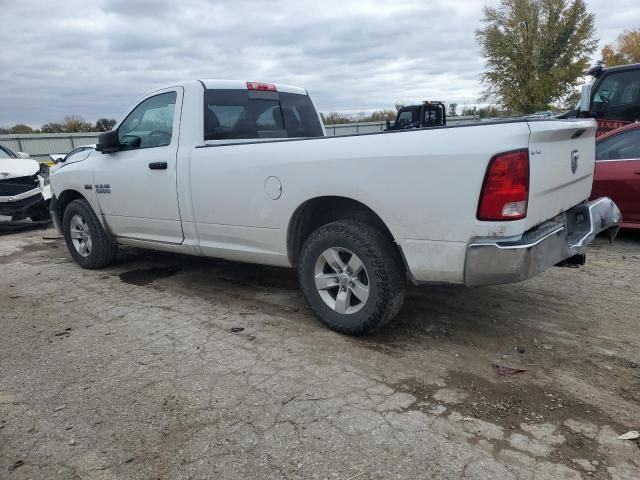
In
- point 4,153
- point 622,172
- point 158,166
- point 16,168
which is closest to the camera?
point 158,166

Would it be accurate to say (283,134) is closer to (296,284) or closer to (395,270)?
(296,284)

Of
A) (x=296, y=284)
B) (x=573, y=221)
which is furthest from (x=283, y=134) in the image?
(x=573, y=221)

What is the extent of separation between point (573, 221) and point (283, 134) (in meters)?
2.76

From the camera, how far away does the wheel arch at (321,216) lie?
139 inches

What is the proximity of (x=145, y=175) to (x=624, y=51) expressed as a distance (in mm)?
47327

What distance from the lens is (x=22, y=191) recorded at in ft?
30.5

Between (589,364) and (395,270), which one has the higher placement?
(395,270)

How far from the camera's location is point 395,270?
337 cm

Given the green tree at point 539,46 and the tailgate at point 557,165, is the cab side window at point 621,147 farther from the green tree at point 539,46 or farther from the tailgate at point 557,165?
the green tree at point 539,46

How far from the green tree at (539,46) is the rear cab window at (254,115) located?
1212 inches

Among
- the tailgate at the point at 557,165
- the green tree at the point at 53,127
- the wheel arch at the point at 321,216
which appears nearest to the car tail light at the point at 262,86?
the wheel arch at the point at 321,216

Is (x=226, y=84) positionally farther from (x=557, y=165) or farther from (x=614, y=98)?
(x=614, y=98)

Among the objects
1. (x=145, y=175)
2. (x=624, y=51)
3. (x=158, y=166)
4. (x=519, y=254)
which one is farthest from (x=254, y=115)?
(x=624, y=51)

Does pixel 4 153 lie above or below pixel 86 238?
above
